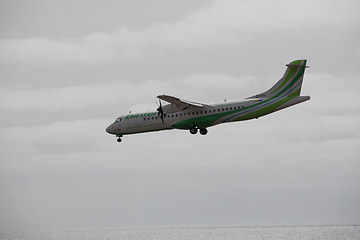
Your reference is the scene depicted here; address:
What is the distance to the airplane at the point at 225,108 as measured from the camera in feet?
222

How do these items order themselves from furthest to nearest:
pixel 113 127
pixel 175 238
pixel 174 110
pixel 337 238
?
pixel 175 238, pixel 337 238, pixel 113 127, pixel 174 110

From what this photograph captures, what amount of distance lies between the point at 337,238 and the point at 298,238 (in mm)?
12095

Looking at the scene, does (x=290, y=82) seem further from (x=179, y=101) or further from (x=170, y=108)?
(x=170, y=108)

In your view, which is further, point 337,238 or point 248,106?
point 337,238

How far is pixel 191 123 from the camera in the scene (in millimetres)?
70938

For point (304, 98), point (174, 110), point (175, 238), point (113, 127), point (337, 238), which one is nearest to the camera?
point (304, 98)

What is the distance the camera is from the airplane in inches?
2670

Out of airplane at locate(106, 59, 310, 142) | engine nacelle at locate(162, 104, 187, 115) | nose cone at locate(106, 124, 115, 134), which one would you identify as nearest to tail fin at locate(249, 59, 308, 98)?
airplane at locate(106, 59, 310, 142)

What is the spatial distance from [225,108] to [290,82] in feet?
24.8

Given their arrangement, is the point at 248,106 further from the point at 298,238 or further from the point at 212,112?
the point at 298,238

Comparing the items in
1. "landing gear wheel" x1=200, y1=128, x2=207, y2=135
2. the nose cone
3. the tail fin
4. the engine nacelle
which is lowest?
"landing gear wheel" x1=200, y1=128, x2=207, y2=135

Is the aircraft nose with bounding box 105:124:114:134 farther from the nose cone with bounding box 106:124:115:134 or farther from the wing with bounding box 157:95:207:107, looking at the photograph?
the wing with bounding box 157:95:207:107

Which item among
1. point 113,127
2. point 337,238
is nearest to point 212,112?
point 113,127

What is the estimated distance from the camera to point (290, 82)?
6894 centimetres
